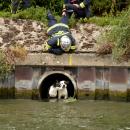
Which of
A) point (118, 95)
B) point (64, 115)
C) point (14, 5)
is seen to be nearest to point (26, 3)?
point (14, 5)

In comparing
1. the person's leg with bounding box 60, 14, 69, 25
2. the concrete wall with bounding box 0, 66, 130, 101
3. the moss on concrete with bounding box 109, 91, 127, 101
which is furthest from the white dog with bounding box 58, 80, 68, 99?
the person's leg with bounding box 60, 14, 69, 25

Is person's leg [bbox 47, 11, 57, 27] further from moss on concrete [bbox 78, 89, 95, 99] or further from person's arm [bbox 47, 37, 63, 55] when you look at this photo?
moss on concrete [bbox 78, 89, 95, 99]

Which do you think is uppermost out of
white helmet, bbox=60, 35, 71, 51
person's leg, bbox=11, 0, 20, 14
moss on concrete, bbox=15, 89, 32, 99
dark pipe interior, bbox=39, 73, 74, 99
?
person's leg, bbox=11, 0, 20, 14

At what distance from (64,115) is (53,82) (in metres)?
3.81

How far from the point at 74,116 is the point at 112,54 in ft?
9.95

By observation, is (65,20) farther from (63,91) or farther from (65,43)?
(63,91)

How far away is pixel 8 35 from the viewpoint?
1748 cm

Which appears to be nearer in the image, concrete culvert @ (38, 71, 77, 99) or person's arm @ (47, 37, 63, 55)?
concrete culvert @ (38, 71, 77, 99)

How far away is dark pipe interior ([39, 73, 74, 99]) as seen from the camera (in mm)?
16617

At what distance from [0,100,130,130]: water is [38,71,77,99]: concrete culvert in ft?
2.03

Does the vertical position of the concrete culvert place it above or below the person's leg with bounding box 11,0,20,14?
below

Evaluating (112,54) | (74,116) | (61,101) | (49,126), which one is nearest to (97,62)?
(112,54)

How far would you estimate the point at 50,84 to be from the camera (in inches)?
689

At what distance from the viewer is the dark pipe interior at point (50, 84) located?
54.5 feet
